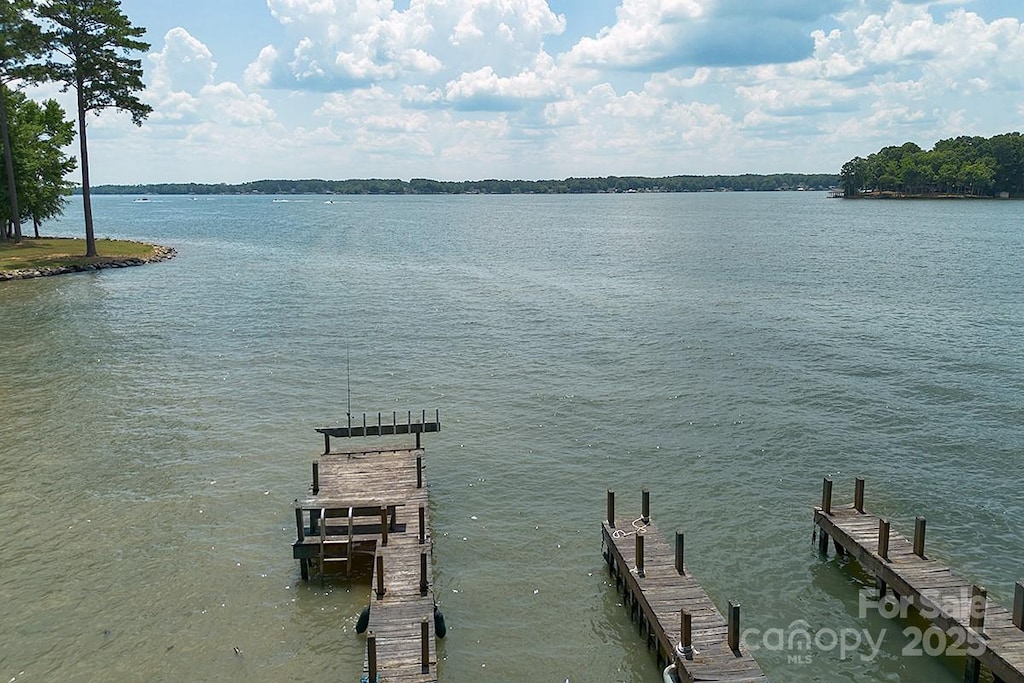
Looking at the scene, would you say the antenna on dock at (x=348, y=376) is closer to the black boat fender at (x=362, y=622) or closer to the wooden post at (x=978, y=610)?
the black boat fender at (x=362, y=622)

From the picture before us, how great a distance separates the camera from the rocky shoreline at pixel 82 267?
62.3 metres

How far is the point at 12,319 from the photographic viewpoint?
48.0m

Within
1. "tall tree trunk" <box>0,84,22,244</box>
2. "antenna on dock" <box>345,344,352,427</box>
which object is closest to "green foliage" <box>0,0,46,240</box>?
"tall tree trunk" <box>0,84,22,244</box>

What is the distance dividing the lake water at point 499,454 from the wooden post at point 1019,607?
158cm

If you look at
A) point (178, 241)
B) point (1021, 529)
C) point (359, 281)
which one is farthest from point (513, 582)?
point (178, 241)

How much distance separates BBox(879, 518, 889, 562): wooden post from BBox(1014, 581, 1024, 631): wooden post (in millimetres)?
2964

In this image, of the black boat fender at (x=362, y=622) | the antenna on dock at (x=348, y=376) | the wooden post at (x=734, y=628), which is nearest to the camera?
the wooden post at (x=734, y=628)

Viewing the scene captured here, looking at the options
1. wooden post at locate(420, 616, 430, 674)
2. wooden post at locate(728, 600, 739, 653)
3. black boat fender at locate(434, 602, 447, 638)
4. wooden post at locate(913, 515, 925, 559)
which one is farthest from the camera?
wooden post at locate(913, 515, 925, 559)

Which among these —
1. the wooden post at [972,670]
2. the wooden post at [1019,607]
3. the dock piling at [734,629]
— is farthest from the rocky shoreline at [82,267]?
the wooden post at [1019,607]

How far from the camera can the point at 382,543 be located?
60.5 ft

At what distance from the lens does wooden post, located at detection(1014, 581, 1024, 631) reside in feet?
48.3

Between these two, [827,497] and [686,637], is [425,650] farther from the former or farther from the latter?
[827,497]

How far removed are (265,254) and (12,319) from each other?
51.0m

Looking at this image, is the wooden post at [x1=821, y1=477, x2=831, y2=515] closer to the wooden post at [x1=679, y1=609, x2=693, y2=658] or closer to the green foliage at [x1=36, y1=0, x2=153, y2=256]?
the wooden post at [x1=679, y1=609, x2=693, y2=658]
